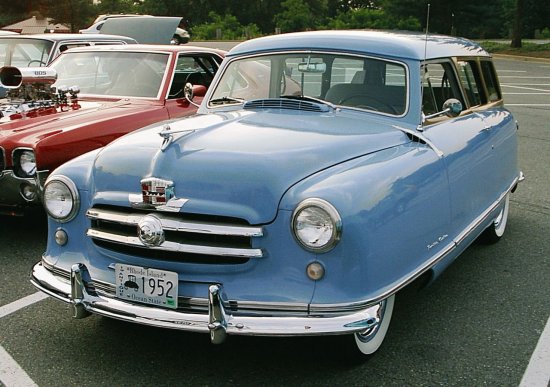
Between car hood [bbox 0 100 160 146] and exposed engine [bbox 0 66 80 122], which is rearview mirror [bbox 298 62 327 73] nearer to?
car hood [bbox 0 100 160 146]

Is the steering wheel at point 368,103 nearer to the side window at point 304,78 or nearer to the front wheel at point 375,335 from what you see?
the side window at point 304,78

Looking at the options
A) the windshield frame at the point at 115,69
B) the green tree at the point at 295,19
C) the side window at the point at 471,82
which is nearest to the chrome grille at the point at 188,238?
the side window at the point at 471,82

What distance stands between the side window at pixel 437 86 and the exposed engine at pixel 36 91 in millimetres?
3099

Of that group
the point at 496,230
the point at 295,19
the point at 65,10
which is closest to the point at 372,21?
the point at 295,19

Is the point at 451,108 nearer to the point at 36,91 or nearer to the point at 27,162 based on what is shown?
the point at 27,162

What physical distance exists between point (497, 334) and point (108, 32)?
9.63 m

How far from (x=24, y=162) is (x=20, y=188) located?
19 cm

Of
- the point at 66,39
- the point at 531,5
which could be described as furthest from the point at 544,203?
the point at 531,5

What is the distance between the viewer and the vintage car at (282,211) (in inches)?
119

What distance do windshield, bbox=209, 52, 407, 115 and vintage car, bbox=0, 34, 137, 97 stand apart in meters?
4.26

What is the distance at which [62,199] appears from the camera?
3654mm

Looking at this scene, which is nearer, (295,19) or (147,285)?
(147,285)

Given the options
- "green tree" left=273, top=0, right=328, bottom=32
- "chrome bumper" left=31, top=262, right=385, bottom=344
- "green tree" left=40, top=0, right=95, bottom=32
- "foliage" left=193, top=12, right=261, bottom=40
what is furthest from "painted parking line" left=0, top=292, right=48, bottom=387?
"green tree" left=40, top=0, right=95, bottom=32

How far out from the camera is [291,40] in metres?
4.68
